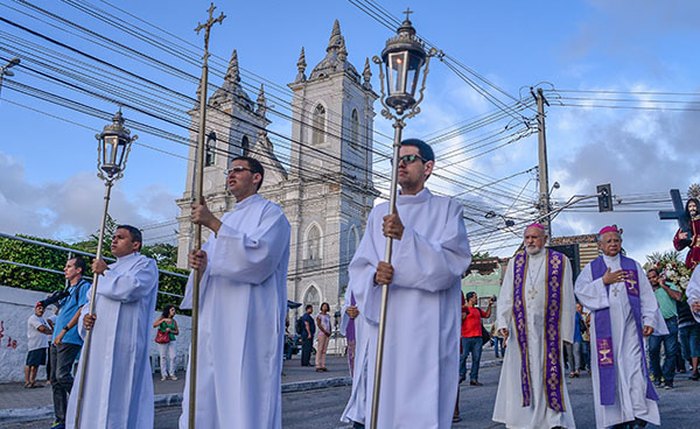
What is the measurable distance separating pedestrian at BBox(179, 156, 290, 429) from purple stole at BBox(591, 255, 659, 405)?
11.8ft

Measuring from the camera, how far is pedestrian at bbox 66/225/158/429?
5.96m

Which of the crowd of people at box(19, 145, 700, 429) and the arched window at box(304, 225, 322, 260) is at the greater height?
the arched window at box(304, 225, 322, 260)

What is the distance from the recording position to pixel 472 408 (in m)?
9.02

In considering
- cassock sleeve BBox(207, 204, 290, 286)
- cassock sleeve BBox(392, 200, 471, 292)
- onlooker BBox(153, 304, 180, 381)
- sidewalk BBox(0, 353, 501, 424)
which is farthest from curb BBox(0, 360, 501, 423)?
cassock sleeve BBox(392, 200, 471, 292)

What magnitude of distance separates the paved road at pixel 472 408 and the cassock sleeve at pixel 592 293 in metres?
1.37

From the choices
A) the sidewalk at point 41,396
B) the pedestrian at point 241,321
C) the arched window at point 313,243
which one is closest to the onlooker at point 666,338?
the sidewalk at point 41,396

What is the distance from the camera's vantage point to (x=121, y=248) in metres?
6.52

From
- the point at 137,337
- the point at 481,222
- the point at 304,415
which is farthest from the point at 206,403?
the point at 481,222

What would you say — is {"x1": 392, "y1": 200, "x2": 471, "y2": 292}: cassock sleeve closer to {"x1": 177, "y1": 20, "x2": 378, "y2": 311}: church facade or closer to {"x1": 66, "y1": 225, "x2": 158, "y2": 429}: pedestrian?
{"x1": 66, "y1": 225, "x2": 158, "y2": 429}: pedestrian

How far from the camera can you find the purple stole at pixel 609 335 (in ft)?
22.1

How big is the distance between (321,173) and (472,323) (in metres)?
33.5

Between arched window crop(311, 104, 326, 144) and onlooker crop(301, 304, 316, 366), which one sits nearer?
onlooker crop(301, 304, 316, 366)

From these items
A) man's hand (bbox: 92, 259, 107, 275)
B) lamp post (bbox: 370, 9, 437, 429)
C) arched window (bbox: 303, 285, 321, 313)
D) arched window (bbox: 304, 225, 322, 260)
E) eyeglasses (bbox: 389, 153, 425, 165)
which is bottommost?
man's hand (bbox: 92, 259, 107, 275)

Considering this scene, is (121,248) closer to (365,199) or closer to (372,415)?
(372,415)
